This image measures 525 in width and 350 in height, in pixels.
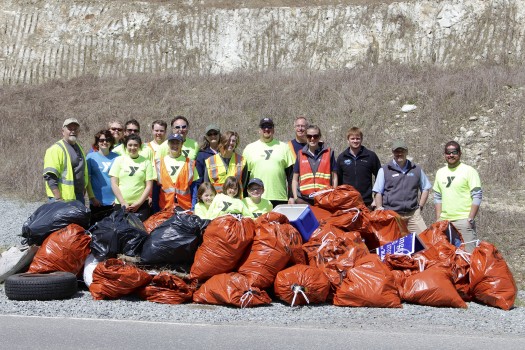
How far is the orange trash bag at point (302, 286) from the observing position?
712 centimetres

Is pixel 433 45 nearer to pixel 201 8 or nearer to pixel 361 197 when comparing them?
pixel 201 8

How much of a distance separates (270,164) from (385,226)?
1.63m

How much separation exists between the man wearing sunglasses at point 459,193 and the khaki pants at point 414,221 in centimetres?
31

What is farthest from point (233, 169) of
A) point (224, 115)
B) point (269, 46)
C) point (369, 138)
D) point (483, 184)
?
point (269, 46)

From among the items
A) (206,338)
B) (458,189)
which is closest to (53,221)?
(206,338)

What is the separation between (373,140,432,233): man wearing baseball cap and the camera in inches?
338

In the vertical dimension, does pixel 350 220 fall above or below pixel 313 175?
below

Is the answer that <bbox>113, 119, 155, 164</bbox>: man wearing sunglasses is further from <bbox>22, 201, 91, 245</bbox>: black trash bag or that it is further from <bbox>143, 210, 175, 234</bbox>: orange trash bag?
<bbox>22, 201, 91, 245</bbox>: black trash bag

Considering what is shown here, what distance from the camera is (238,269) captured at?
755cm

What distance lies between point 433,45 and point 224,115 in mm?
9024

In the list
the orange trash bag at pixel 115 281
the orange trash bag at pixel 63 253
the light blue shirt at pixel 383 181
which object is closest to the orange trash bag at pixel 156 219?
the orange trash bag at pixel 63 253

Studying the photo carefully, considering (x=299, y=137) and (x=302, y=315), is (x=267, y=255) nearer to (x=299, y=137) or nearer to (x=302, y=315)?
(x=302, y=315)

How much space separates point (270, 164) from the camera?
883cm

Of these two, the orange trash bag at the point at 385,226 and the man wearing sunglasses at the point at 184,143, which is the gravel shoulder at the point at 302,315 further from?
the man wearing sunglasses at the point at 184,143
